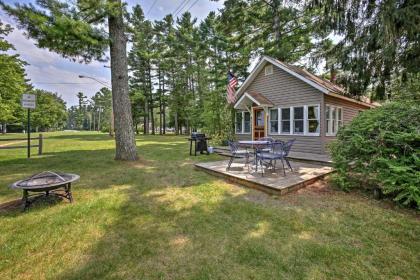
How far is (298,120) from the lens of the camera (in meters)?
9.88

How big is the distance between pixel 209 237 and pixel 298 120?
8.54m

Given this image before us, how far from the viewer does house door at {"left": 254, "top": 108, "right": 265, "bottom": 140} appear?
1144cm

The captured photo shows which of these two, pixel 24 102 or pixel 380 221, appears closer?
pixel 380 221

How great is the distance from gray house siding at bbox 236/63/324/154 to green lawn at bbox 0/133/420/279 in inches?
216

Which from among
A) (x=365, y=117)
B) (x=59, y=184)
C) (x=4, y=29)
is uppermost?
(x=4, y=29)

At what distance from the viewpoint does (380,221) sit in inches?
127

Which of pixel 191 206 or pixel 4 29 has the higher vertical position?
pixel 4 29

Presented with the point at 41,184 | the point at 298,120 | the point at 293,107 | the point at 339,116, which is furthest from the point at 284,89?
the point at 41,184

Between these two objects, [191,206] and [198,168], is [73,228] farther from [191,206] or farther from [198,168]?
[198,168]

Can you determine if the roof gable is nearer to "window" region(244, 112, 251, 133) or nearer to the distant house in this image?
the distant house

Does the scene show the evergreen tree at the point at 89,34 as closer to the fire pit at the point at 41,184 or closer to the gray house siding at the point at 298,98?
the fire pit at the point at 41,184

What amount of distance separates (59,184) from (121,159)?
4602mm

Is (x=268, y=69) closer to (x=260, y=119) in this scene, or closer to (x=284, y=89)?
(x=284, y=89)

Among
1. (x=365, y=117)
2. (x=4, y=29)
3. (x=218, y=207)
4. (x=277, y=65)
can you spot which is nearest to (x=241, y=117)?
(x=277, y=65)
